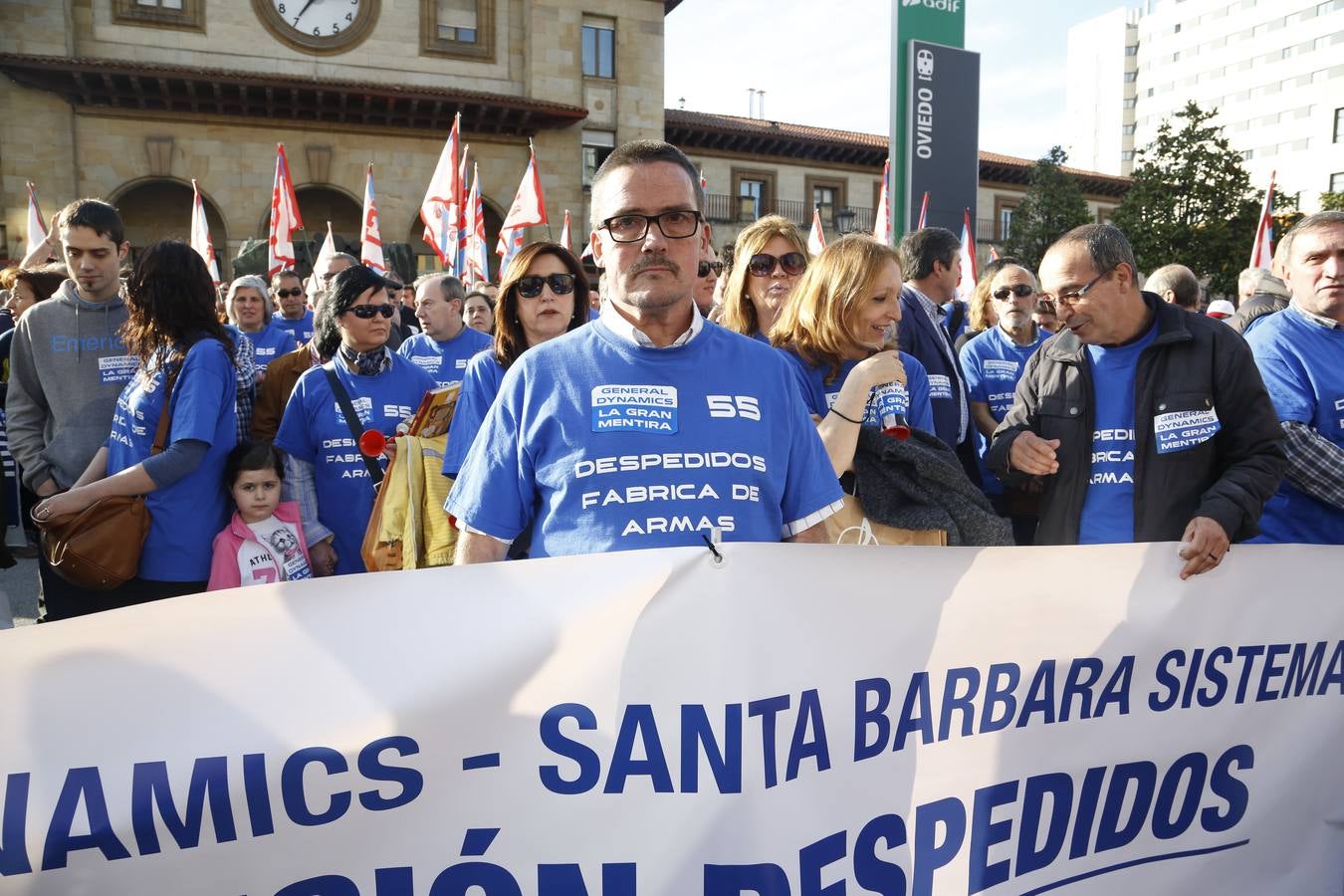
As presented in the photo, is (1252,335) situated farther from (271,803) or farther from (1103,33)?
(1103,33)

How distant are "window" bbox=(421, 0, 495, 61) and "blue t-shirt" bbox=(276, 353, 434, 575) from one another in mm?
24340

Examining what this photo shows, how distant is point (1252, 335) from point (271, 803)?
10.5ft

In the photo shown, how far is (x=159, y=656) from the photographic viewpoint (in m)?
1.75

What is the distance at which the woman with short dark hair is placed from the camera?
3.17m

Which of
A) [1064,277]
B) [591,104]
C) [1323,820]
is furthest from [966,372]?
[591,104]

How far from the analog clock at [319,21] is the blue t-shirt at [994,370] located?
23869mm

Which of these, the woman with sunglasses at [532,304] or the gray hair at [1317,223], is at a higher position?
the gray hair at [1317,223]

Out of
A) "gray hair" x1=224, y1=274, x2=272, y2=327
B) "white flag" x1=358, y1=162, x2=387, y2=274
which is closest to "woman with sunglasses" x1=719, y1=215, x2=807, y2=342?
"gray hair" x1=224, y1=274, x2=272, y2=327

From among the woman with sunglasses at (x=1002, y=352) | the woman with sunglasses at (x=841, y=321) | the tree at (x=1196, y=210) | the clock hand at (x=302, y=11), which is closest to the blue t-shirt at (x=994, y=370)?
the woman with sunglasses at (x=1002, y=352)

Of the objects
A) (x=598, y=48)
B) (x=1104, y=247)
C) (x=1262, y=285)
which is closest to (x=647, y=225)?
(x=1104, y=247)

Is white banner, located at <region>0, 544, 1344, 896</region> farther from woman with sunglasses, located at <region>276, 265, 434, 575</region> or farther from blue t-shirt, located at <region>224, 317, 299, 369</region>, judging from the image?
blue t-shirt, located at <region>224, 317, 299, 369</region>

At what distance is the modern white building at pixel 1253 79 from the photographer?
238ft

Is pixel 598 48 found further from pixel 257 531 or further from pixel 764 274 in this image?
pixel 257 531

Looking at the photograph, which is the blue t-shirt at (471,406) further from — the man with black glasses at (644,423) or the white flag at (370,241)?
the white flag at (370,241)
